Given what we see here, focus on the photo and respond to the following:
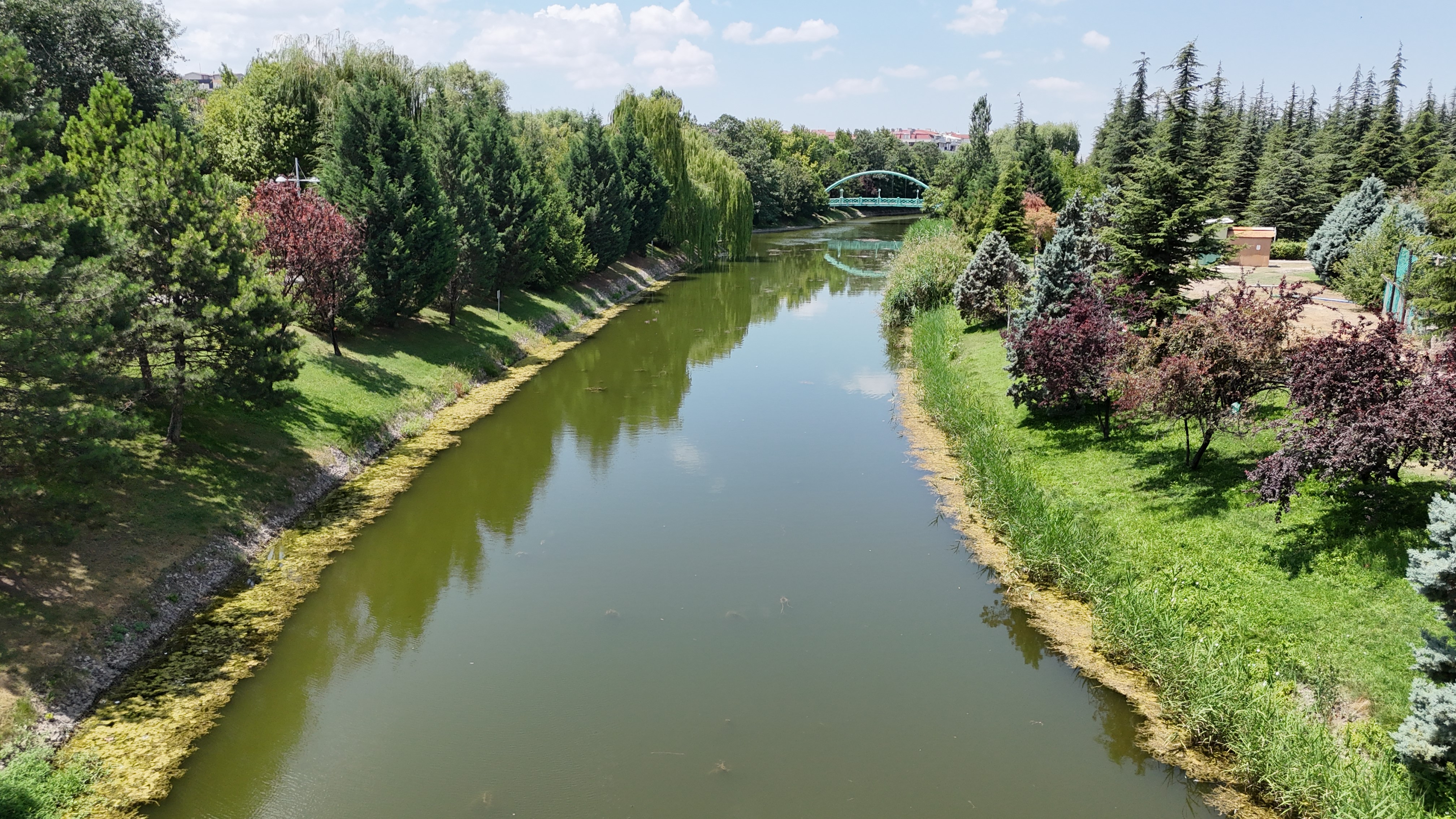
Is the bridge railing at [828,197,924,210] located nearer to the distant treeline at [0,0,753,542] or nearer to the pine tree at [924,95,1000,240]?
the pine tree at [924,95,1000,240]

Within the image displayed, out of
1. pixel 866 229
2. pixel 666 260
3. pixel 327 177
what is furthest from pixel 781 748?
pixel 866 229

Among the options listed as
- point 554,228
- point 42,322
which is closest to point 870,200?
point 554,228

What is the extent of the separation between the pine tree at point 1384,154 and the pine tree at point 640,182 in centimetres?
4030

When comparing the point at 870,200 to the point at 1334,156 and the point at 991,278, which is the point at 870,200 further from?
the point at 991,278

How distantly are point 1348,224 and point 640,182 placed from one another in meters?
34.2

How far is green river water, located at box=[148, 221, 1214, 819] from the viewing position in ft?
33.6

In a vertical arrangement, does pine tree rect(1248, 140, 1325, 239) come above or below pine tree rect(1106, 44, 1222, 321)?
above

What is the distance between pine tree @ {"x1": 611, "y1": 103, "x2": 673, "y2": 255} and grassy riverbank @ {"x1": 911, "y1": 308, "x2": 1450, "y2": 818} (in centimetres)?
3431

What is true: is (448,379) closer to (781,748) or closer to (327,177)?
(327,177)

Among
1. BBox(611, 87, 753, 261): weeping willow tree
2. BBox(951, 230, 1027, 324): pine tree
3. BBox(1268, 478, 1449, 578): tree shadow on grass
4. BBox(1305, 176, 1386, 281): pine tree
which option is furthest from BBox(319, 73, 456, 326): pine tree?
BBox(1305, 176, 1386, 281): pine tree

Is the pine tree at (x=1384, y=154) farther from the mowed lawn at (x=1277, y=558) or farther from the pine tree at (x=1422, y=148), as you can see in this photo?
the mowed lawn at (x=1277, y=558)

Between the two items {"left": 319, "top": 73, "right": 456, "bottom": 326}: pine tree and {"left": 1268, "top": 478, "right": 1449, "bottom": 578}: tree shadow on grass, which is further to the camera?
{"left": 319, "top": 73, "right": 456, "bottom": 326}: pine tree

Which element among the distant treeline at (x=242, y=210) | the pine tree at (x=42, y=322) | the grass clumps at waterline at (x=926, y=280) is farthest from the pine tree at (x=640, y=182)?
the pine tree at (x=42, y=322)

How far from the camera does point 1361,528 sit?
41.5 feet
